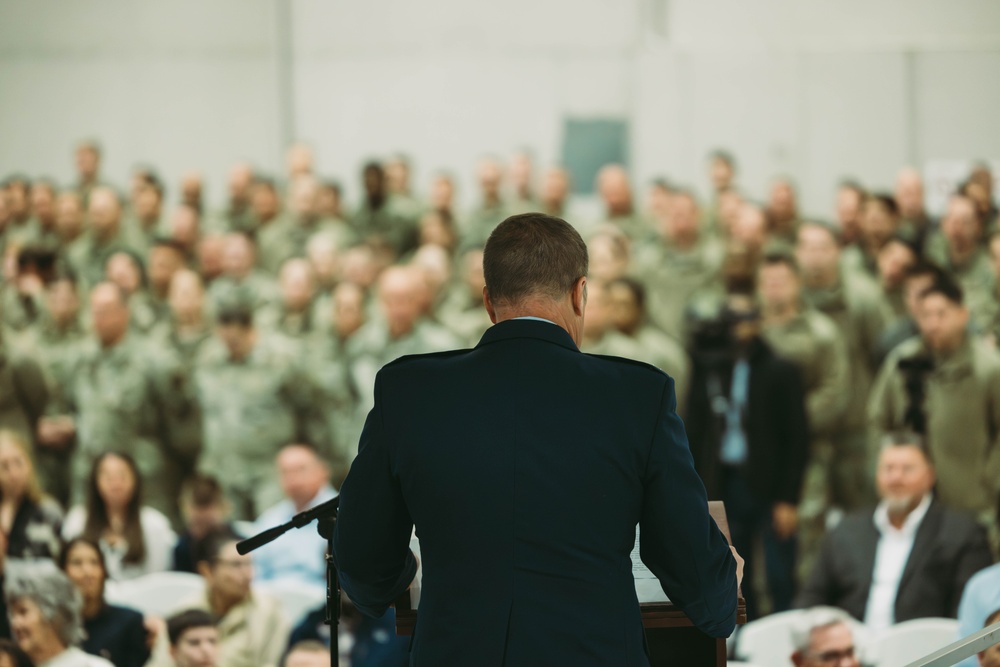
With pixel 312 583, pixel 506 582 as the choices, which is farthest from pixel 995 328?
pixel 506 582

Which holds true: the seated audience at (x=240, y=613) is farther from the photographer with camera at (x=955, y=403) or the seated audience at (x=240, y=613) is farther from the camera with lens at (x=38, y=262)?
the camera with lens at (x=38, y=262)

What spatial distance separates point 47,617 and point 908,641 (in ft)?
7.86

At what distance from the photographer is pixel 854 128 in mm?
8648

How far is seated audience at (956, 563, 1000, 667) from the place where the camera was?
342 cm

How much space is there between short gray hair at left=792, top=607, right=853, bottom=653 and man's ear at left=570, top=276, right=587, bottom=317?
2355 mm

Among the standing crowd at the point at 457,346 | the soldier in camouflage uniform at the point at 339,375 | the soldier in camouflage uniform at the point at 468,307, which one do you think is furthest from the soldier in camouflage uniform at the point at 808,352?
the soldier in camouflage uniform at the point at 339,375

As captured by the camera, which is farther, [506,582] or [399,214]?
[399,214]

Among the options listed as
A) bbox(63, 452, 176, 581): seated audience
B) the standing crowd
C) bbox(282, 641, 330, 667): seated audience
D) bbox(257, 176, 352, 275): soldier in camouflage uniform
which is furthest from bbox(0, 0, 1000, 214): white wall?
bbox(282, 641, 330, 667): seated audience

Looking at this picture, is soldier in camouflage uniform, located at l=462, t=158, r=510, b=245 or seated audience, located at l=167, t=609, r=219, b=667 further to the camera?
soldier in camouflage uniform, located at l=462, t=158, r=510, b=245

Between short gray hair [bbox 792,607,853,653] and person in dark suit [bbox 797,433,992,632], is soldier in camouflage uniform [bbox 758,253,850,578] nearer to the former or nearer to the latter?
person in dark suit [bbox 797,433,992,632]

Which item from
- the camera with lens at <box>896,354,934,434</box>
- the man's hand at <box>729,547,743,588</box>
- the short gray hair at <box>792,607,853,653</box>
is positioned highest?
the man's hand at <box>729,547,743,588</box>

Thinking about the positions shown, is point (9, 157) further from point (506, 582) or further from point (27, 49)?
point (506, 582)

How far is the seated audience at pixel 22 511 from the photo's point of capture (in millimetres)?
4328

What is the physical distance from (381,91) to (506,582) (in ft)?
28.2
